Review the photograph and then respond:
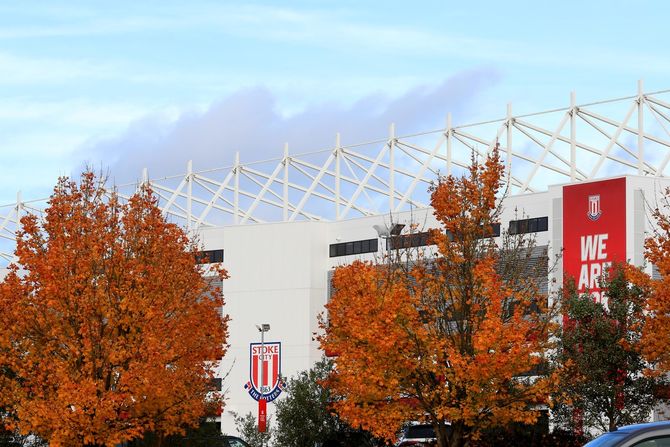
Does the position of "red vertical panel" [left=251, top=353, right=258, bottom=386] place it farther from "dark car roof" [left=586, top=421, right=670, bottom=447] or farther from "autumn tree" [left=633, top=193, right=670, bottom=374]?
"dark car roof" [left=586, top=421, right=670, bottom=447]

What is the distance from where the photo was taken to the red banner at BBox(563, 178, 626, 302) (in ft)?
221

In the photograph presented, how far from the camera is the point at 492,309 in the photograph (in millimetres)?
33938

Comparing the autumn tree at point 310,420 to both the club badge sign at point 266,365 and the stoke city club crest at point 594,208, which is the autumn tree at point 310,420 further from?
the stoke city club crest at point 594,208

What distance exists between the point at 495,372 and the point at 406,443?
41.3 ft

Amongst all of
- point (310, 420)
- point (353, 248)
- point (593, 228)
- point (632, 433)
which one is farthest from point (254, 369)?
point (632, 433)

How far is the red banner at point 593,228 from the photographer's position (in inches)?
2653

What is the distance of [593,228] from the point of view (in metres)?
68.9

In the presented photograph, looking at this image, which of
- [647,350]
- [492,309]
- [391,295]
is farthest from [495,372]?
[647,350]

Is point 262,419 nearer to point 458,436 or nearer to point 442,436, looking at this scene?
point 442,436

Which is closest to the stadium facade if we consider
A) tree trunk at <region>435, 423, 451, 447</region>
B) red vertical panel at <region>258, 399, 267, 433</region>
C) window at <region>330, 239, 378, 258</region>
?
window at <region>330, 239, 378, 258</region>

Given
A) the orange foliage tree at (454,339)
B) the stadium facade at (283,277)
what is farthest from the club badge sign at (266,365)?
the orange foliage tree at (454,339)

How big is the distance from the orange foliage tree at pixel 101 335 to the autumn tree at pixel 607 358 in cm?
1172

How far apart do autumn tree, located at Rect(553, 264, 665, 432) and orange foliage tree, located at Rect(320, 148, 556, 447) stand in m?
4.28

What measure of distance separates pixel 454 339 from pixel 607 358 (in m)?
8.22
